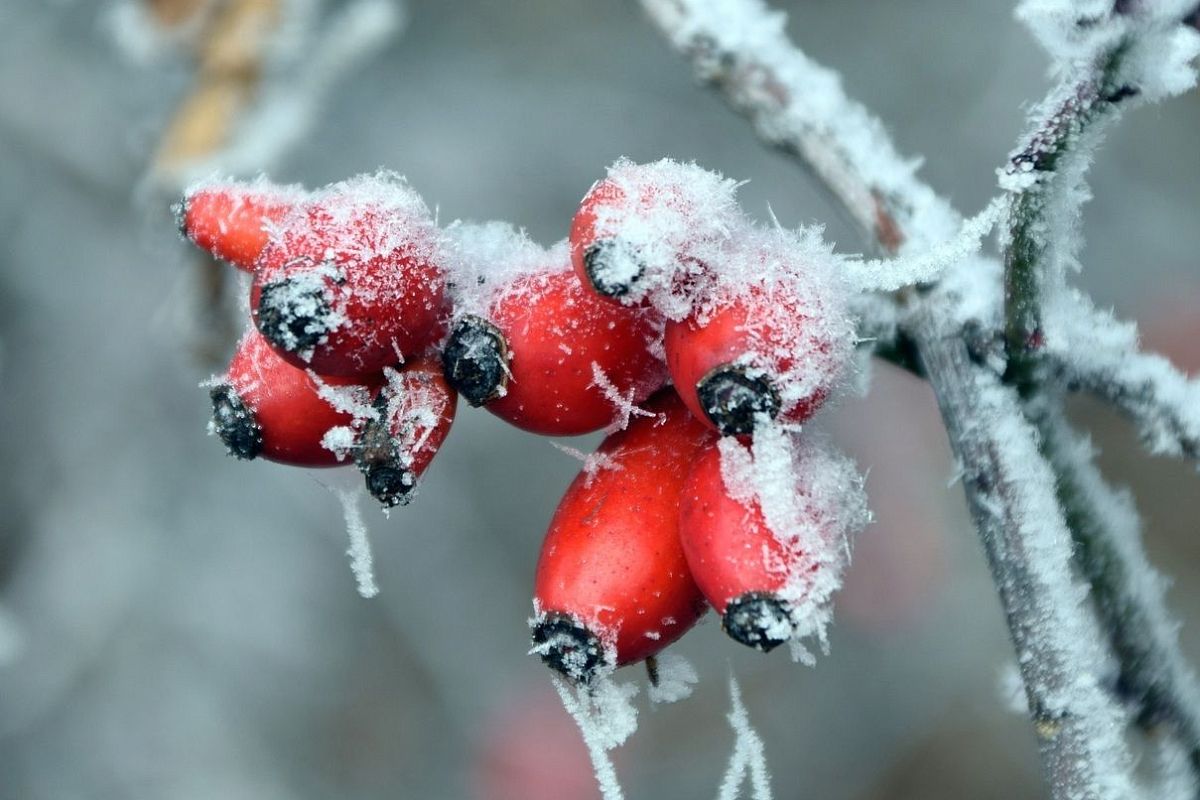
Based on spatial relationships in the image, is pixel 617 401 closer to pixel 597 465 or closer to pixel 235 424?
pixel 597 465

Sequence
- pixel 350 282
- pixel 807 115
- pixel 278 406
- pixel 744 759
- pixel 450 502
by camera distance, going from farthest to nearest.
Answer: pixel 450 502
pixel 807 115
pixel 744 759
pixel 278 406
pixel 350 282

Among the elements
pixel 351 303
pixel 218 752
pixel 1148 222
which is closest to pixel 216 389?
pixel 351 303

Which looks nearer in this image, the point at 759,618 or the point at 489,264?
the point at 759,618

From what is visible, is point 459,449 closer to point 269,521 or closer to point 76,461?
point 269,521

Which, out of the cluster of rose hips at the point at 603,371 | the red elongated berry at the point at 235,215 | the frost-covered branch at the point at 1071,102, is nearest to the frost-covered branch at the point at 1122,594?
the frost-covered branch at the point at 1071,102

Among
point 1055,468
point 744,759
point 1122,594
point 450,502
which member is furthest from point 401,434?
point 450,502

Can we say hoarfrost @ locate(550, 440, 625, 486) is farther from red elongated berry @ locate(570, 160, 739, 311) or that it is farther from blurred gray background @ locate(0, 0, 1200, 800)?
blurred gray background @ locate(0, 0, 1200, 800)
